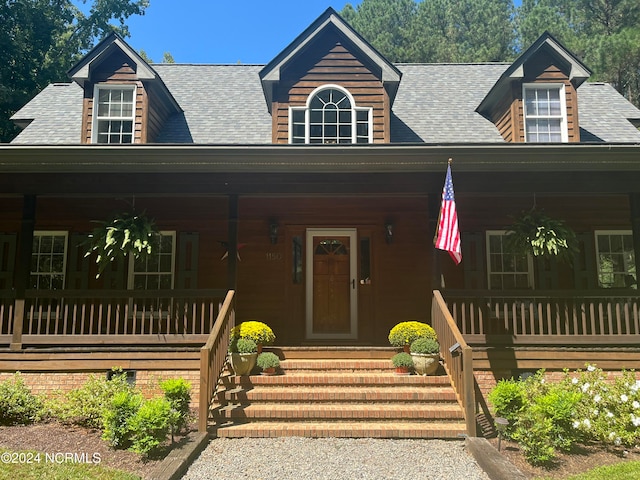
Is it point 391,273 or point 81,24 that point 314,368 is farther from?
point 81,24

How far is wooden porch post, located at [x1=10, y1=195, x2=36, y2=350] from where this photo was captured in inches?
310

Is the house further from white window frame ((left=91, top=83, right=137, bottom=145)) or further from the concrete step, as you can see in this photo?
the concrete step

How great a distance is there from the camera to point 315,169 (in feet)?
26.3

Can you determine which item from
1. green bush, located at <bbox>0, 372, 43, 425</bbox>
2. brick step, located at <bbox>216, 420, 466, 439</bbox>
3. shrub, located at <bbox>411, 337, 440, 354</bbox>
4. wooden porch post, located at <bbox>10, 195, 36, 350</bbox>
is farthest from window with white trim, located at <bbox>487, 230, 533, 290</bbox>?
wooden porch post, located at <bbox>10, 195, 36, 350</bbox>

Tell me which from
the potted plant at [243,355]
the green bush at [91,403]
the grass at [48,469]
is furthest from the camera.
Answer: the potted plant at [243,355]

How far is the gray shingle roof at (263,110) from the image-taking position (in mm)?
10547

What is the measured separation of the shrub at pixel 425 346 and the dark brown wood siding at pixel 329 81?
167 inches

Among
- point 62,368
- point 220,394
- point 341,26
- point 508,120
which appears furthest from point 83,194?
point 508,120

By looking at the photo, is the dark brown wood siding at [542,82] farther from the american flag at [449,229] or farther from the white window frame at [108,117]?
the white window frame at [108,117]

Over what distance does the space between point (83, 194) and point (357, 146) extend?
4700 millimetres

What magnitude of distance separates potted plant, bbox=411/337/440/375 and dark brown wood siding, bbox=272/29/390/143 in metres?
4.35

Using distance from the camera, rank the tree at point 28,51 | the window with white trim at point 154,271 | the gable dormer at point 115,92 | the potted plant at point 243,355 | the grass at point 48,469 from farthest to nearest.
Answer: the tree at point 28,51 → the gable dormer at point 115,92 → the window with white trim at point 154,271 → the potted plant at point 243,355 → the grass at point 48,469

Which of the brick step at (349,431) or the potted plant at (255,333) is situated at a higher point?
the potted plant at (255,333)

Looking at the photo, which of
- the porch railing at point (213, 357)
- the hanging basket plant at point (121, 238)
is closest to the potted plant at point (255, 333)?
the porch railing at point (213, 357)
